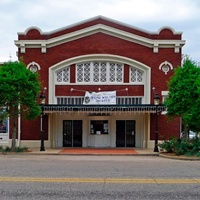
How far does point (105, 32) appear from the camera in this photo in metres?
28.3

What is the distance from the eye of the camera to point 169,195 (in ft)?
27.8

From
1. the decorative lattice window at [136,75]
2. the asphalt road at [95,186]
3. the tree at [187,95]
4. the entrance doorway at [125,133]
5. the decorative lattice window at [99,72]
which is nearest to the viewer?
the asphalt road at [95,186]

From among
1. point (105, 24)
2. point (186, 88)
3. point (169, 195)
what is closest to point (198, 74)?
point (186, 88)

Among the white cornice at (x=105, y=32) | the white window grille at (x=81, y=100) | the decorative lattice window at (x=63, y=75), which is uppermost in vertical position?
the white cornice at (x=105, y=32)

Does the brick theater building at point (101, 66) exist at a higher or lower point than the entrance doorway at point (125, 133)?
higher

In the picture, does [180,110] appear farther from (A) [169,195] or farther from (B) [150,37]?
(A) [169,195]

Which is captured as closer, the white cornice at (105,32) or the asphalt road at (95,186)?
the asphalt road at (95,186)

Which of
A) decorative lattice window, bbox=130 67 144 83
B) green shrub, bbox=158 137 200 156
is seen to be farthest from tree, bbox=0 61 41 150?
green shrub, bbox=158 137 200 156

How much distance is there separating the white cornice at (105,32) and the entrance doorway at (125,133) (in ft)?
19.6

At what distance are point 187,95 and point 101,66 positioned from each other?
8.49m

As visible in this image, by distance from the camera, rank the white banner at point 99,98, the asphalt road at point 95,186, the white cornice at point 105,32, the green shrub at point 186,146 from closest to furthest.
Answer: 1. the asphalt road at point 95,186
2. the green shrub at point 186,146
3. the white banner at point 99,98
4. the white cornice at point 105,32

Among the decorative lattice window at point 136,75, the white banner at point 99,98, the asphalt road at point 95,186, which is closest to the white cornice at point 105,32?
the decorative lattice window at point 136,75

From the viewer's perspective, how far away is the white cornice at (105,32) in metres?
27.9

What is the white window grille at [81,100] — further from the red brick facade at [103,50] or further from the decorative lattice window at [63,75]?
the decorative lattice window at [63,75]
